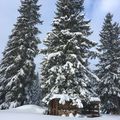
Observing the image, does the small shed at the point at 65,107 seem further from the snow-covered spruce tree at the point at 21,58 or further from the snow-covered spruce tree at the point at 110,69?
the snow-covered spruce tree at the point at 110,69

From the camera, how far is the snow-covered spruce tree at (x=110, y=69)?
1615 inches

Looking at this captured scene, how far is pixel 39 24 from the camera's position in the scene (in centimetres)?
4288

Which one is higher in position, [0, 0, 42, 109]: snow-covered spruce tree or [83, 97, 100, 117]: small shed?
[0, 0, 42, 109]: snow-covered spruce tree

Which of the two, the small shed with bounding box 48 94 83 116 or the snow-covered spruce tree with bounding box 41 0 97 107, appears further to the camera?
the snow-covered spruce tree with bounding box 41 0 97 107

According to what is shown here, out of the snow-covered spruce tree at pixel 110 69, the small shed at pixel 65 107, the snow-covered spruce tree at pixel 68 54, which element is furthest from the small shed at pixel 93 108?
the snow-covered spruce tree at pixel 110 69

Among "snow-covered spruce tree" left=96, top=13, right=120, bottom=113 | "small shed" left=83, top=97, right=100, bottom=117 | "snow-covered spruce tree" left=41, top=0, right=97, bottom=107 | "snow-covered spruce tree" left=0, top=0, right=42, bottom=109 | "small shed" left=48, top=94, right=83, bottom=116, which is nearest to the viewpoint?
"small shed" left=48, top=94, right=83, bottom=116

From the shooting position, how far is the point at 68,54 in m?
30.3

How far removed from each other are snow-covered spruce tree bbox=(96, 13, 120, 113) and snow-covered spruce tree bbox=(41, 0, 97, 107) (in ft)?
30.5

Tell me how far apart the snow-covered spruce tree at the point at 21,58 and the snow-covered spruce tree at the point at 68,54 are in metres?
5.64

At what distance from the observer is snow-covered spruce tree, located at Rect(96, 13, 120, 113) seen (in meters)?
41.0

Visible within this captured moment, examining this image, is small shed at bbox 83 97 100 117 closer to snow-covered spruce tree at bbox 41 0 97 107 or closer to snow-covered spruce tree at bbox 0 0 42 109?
snow-covered spruce tree at bbox 41 0 97 107

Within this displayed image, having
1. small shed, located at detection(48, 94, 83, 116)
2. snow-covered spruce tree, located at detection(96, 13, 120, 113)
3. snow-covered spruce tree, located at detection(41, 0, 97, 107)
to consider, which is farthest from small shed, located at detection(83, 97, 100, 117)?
snow-covered spruce tree, located at detection(96, 13, 120, 113)

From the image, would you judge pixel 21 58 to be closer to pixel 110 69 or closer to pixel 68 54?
pixel 68 54

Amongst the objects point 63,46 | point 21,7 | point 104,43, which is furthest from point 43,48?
point 104,43
